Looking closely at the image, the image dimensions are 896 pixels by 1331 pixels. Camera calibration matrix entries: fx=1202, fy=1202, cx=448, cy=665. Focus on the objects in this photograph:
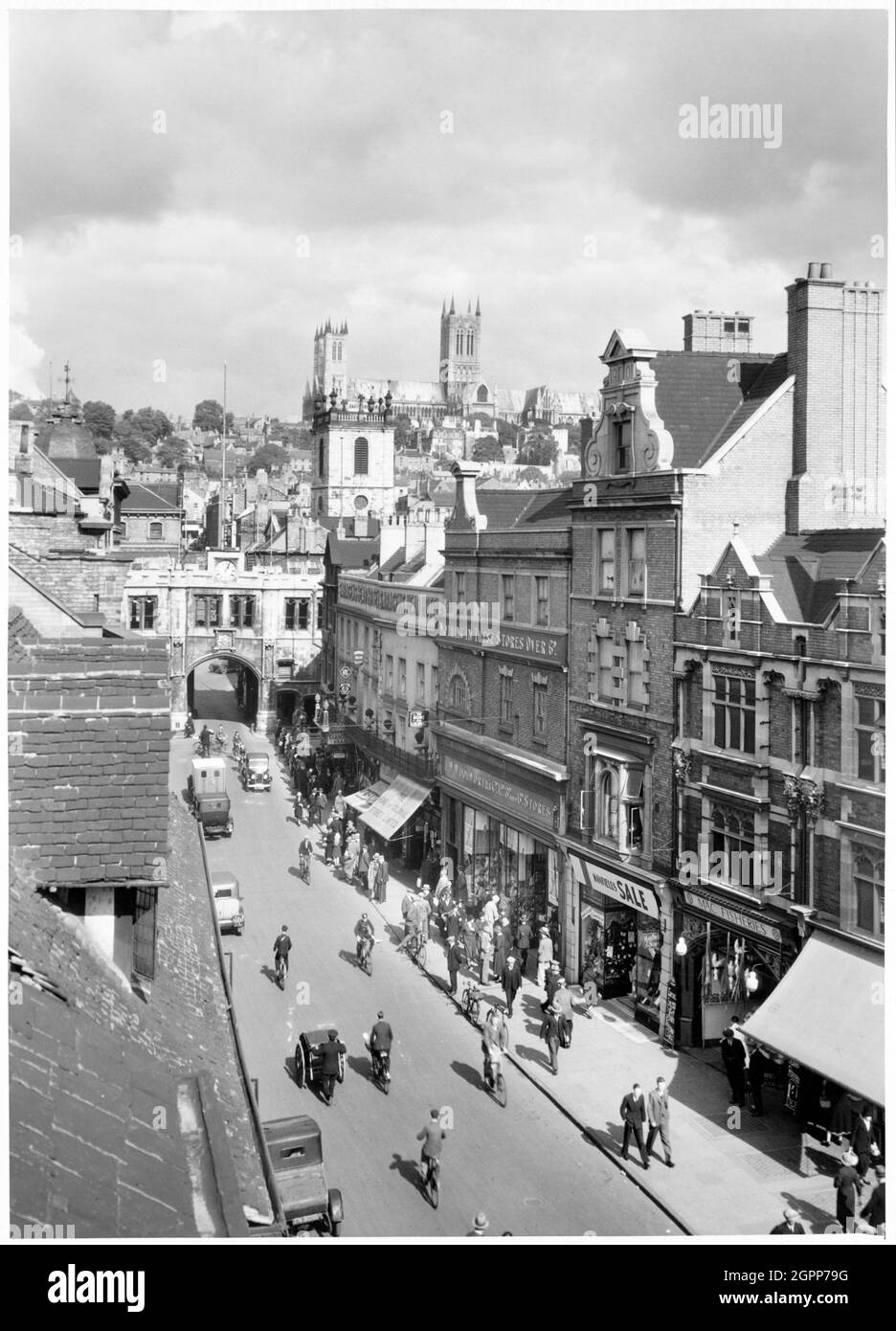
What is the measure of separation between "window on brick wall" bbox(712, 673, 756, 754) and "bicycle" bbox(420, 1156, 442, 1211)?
8.69 metres

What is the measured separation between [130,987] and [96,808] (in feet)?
5.36

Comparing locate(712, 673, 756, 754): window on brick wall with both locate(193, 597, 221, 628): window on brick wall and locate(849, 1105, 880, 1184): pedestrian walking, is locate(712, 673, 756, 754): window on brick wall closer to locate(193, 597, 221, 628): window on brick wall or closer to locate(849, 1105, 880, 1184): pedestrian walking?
locate(849, 1105, 880, 1184): pedestrian walking

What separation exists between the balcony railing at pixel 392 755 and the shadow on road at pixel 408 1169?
1800cm

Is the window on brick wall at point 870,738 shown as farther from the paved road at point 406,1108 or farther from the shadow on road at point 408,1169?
the shadow on road at point 408,1169

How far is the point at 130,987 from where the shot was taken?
10391mm

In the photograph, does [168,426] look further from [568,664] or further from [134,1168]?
[134,1168]

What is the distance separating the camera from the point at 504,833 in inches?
1188

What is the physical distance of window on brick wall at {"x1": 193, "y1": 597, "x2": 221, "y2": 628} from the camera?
205 ft

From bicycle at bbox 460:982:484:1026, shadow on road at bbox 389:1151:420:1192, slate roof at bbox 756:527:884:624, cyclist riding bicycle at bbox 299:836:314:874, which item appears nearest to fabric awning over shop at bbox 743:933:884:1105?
shadow on road at bbox 389:1151:420:1192

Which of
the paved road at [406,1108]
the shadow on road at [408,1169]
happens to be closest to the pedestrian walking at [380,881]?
the paved road at [406,1108]

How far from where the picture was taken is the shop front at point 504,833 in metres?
27.6

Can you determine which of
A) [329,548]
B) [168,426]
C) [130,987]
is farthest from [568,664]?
[168,426]

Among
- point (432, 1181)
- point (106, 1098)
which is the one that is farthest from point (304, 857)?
point (106, 1098)
